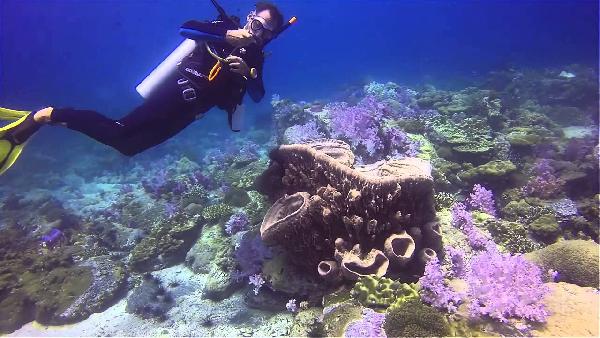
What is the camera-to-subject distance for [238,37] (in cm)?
470

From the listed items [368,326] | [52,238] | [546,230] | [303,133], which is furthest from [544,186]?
[52,238]

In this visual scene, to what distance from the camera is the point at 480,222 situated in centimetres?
595

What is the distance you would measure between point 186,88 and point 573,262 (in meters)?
5.61

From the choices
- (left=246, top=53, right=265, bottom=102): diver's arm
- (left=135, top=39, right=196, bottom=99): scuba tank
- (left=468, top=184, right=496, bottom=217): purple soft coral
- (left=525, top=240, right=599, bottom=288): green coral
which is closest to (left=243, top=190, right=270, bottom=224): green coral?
(left=246, top=53, right=265, bottom=102): diver's arm

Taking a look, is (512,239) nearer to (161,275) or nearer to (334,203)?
(334,203)

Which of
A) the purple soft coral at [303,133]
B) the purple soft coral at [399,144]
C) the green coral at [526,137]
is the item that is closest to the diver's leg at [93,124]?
the purple soft coral at [303,133]

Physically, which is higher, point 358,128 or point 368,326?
point 358,128

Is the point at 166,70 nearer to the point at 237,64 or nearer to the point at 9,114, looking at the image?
the point at 237,64

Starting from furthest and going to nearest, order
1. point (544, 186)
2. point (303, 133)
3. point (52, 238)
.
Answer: point (52, 238) → point (303, 133) → point (544, 186)

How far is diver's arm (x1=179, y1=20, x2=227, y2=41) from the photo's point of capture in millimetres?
4656

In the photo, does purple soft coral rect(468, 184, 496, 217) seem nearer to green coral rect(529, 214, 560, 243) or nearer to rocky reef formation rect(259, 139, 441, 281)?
green coral rect(529, 214, 560, 243)

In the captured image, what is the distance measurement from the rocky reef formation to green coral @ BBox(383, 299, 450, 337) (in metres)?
0.54

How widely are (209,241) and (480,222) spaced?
17.4 feet

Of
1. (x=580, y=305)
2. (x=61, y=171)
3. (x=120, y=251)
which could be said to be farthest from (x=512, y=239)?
(x=61, y=171)
